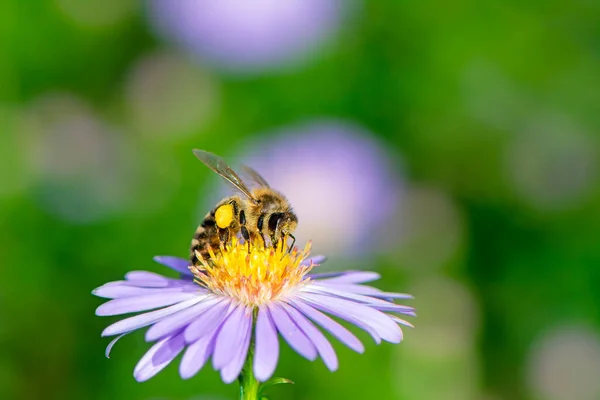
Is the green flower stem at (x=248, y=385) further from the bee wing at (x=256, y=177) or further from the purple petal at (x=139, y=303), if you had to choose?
the bee wing at (x=256, y=177)

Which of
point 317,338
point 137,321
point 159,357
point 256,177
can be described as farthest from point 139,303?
point 256,177

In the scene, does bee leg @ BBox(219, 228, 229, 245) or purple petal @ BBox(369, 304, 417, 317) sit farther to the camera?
bee leg @ BBox(219, 228, 229, 245)

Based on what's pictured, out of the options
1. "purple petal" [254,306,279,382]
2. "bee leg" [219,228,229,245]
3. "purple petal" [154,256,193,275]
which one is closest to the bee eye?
"bee leg" [219,228,229,245]

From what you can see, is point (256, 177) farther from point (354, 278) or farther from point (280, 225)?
point (354, 278)

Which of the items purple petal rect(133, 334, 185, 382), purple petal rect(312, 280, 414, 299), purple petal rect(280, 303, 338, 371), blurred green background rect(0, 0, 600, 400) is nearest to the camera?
purple petal rect(280, 303, 338, 371)

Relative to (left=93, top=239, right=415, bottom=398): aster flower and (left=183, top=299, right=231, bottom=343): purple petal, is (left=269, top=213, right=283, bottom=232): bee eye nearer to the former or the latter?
(left=93, top=239, right=415, bottom=398): aster flower

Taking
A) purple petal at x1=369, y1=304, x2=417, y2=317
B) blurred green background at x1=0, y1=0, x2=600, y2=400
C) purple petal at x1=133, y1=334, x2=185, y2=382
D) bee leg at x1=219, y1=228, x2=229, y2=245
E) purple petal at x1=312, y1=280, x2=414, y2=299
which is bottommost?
purple petal at x1=133, y1=334, x2=185, y2=382

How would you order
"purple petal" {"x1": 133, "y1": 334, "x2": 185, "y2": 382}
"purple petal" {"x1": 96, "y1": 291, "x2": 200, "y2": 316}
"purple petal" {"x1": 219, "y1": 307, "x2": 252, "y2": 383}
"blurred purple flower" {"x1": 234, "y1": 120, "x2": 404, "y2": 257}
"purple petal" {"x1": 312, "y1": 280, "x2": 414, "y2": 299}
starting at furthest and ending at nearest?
"blurred purple flower" {"x1": 234, "y1": 120, "x2": 404, "y2": 257}
"purple petal" {"x1": 312, "y1": 280, "x2": 414, "y2": 299}
"purple petal" {"x1": 96, "y1": 291, "x2": 200, "y2": 316}
"purple petal" {"x1": 133, "y1": 334, "x2": 185, "y2": 382}
"purple petal" {"x1": 219, "y1": 307, "x2": 252, "y2": 383}
